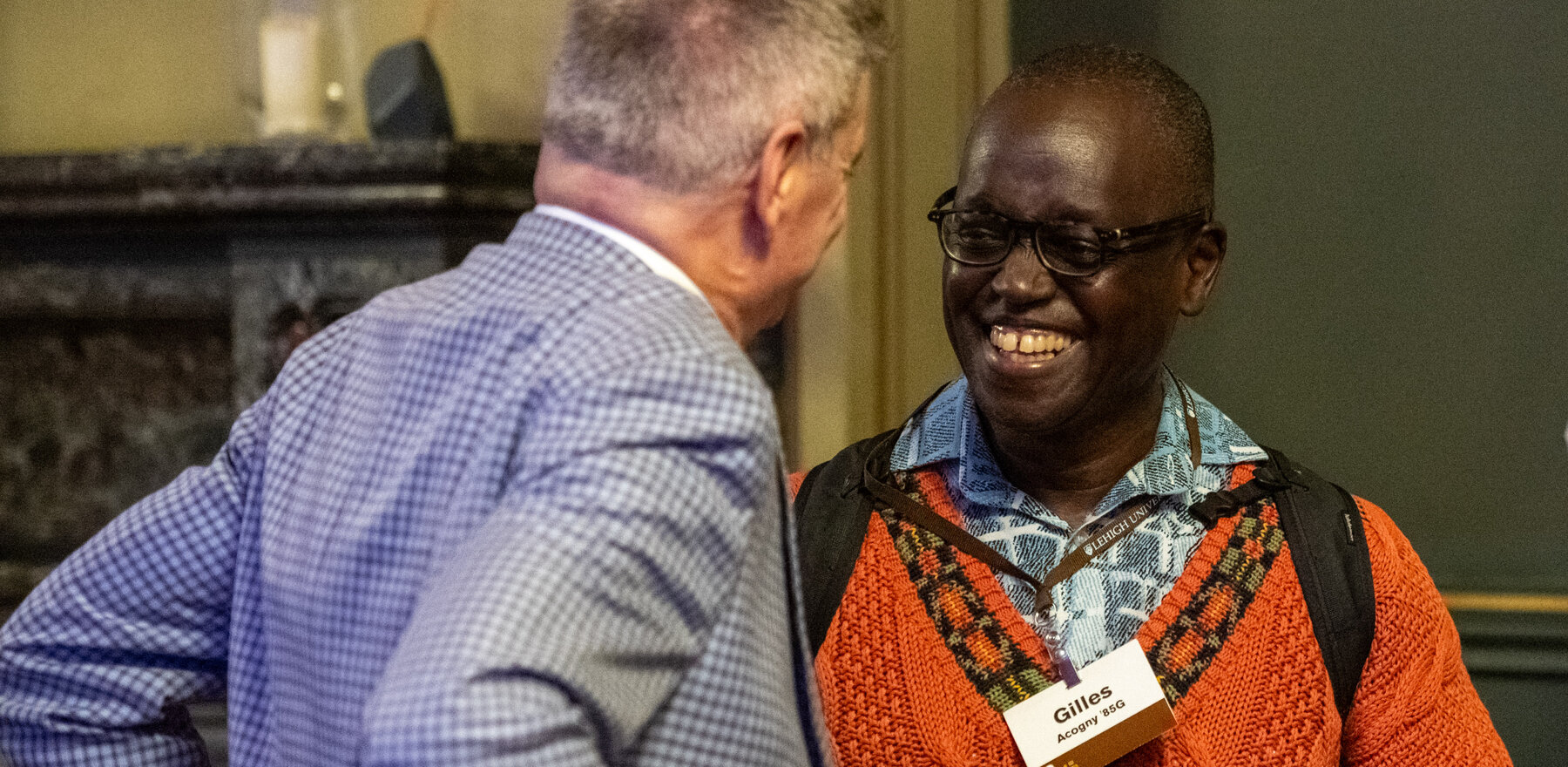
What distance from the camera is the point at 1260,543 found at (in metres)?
1.46

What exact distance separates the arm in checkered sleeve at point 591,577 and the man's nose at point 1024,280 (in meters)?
0.60

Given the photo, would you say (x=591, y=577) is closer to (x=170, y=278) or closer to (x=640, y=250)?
(x=640, y=250)

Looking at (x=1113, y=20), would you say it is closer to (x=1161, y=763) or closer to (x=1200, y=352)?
(x=1200, y=352)

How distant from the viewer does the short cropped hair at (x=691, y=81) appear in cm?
92

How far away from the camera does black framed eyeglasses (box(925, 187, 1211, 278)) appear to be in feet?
4.65

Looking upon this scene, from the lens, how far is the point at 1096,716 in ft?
4.46

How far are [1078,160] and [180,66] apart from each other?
228 centimetres

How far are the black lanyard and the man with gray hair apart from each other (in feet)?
1.68

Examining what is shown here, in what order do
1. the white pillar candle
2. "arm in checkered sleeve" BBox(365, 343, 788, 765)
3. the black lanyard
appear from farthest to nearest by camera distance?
the white pillar candle
the black lanyard
"arm in checkered sleeve" BBox(365, 343, 788, 765)

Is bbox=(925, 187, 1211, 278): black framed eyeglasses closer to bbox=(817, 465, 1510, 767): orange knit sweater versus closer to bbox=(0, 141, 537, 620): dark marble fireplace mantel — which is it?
bbox=(817, 465, 1510, 767): orange knit sweater

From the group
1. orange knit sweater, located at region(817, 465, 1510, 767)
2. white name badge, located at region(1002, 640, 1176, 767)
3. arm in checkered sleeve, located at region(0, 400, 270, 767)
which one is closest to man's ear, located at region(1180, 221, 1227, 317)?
orange knit sweater, located at region(817, 465, 1510, 767)

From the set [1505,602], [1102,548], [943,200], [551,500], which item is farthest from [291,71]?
[1505,602]

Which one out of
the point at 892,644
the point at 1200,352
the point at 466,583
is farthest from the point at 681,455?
the point at 1200,352

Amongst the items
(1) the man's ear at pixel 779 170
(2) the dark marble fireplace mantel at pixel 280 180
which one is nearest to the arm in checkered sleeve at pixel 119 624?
(1) the man's ear at pixel 779 170
